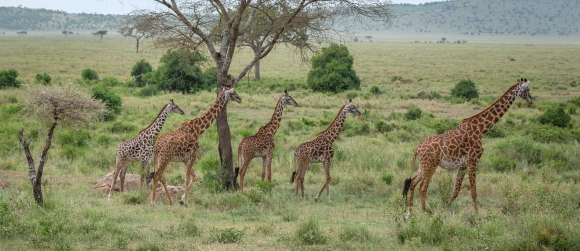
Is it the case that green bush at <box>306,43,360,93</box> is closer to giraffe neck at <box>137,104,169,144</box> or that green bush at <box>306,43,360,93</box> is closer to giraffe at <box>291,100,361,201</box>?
giraffe at <box>291,100,361,201</box>

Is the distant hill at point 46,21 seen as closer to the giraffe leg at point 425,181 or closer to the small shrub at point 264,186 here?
the small shrub at point 264,186

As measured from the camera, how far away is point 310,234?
7656 millimetres

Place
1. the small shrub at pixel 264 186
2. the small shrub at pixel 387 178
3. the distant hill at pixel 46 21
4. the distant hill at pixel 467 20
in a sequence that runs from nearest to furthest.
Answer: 1. the small shrub at pixel 264 186
2. the small shrub at pixel 387 178
3. the distant hill at pixel 467 20
4. the distant hill at pixel 46 21

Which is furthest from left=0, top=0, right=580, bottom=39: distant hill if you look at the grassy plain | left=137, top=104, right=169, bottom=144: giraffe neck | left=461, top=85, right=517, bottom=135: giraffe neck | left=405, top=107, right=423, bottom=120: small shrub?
left=137, top=104, right=169, bottom=144: giraffe neck

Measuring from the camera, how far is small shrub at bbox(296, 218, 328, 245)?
762 cm

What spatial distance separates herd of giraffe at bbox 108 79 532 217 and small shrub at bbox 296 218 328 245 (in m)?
2.28

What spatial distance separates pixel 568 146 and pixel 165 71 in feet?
67.1

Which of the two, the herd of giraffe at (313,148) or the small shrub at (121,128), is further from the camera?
the small shrub at (121,128)

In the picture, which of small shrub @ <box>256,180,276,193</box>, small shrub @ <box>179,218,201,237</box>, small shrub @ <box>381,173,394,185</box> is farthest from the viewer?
small shrub @ <box>381,173,394,185</box>

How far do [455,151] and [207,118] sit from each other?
4.94 m

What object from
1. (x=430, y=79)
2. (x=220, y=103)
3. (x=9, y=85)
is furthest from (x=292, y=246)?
(x=430, y=79)

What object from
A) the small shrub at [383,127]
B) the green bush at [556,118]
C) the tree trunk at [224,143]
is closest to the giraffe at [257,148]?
the tree trunk at [224,143]

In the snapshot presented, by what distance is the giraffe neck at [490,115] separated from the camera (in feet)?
33.0

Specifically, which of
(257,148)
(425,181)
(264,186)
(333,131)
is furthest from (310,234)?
(333,131)
